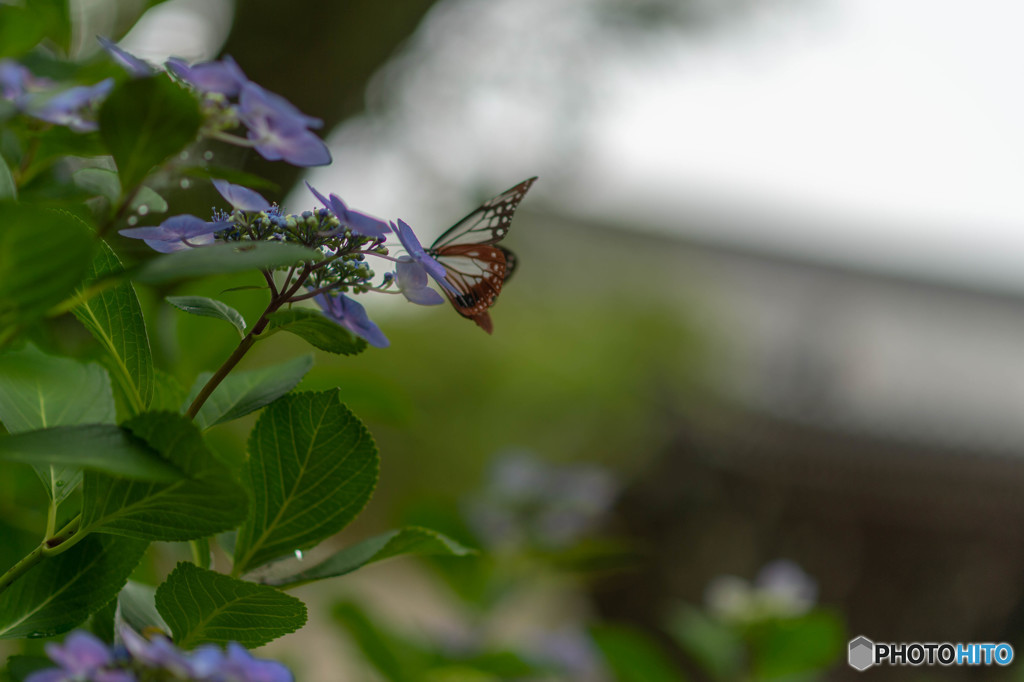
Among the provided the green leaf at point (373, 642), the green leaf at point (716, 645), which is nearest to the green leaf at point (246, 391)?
the green leaf at point (373, 642)

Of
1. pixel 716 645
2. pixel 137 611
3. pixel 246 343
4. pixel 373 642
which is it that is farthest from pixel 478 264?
pixel 716 645

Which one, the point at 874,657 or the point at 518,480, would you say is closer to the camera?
the point at 874,657

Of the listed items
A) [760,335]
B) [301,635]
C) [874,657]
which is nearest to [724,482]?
[301,635]

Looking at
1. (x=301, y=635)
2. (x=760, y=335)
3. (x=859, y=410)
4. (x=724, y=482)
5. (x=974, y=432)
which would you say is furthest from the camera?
(x=760, y=335)

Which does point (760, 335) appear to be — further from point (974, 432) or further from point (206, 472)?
point (206, 472)

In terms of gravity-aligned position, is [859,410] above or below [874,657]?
below

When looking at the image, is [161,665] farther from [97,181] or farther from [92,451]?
[97,181]

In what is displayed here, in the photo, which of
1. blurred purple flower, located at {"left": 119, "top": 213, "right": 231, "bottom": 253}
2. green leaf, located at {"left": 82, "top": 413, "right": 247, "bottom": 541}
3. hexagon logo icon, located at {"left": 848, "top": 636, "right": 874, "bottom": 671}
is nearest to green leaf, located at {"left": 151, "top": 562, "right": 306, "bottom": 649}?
green leaf, located at {"left": 82, "top": 413, "right": 247, "bottom": 541}
